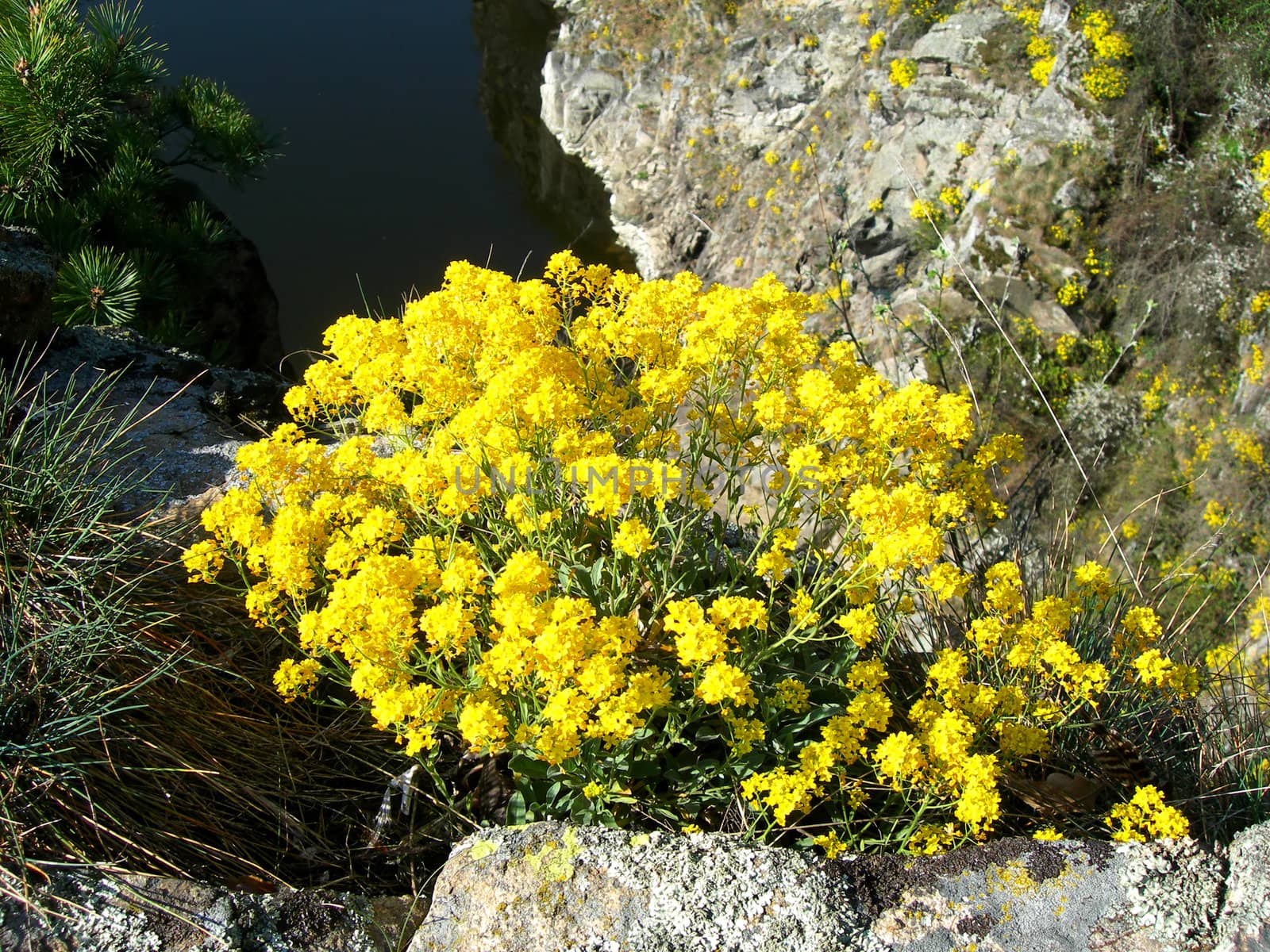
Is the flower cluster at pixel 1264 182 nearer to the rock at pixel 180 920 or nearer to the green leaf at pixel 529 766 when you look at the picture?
the green leaf at pixel 529 766

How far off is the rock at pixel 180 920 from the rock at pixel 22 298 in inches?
109

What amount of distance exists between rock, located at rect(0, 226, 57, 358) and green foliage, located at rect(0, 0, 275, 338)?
702mm

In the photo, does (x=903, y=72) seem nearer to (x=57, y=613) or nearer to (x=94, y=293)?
(x=94, y=293)

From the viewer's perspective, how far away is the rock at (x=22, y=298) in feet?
13.1

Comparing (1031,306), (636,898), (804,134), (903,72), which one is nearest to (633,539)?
(636,898)

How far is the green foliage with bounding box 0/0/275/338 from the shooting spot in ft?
17.6

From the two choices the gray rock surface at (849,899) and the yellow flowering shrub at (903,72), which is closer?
the gray rock surface at (849,899)

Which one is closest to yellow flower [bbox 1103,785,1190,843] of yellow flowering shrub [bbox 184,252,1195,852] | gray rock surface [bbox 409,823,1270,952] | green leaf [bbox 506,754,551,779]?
gray rock surface [bbox 409,823,1270,952]

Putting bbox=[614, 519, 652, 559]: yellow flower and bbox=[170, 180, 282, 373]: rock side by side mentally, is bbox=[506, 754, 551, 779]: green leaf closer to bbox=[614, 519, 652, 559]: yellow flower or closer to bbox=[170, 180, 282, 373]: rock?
bbox=[614, 519, 652, 559]: yellow flower

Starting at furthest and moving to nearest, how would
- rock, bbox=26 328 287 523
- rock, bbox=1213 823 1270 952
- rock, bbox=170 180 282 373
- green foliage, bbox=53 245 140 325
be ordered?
1. rock, bbox=170 180 282 373
2. green foliage, bbox=53 245 140 325
3. rock, bbox=26 328 287 523
4. rock, bbox=1213 823 1270 952

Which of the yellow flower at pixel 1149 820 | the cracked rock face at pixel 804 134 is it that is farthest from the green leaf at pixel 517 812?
the cracked rock face at pixel 804 134

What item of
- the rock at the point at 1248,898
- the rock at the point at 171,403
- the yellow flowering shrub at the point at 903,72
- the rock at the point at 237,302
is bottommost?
the rock at the point at 237,302

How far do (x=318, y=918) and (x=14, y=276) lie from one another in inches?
131

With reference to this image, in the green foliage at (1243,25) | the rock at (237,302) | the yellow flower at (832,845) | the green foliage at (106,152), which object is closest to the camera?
the yellow flower at (832,845)
